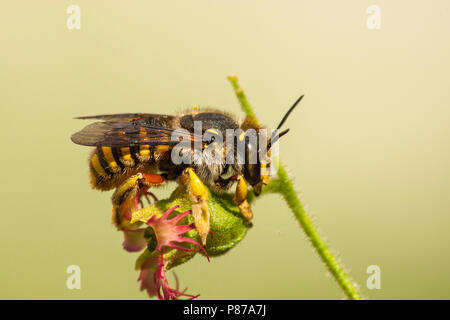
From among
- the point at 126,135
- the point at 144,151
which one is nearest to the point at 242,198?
the point at 144,151

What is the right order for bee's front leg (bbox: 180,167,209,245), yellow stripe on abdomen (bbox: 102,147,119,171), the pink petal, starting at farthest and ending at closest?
the pink petal, yellow stripe on abdomen (bbox: 102,147,119,171), bee's front leg (bbox: 180,167,209,245)

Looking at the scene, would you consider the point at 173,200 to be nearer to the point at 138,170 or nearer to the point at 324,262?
the point at 138,170

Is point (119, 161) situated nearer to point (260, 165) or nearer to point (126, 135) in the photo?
point (126, 135)

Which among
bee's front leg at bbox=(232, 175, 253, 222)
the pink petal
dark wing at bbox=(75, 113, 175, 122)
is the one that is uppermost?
dark wing at bbox=(75, 113, 175, 122)

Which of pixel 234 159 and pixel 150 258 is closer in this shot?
pixel 234 159

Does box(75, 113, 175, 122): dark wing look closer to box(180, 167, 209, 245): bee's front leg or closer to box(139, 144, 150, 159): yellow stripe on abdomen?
box(139, 144, 150, 159): yellow stripe on abdomen

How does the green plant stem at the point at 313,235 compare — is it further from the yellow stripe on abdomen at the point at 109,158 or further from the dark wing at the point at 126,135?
the yellow stripe on abdomen at the point at 109,158

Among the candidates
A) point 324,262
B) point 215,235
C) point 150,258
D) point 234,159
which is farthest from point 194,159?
point 324,262

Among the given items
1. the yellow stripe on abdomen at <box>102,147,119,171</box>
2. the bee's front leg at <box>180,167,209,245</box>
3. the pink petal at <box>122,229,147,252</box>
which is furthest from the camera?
the pink petal at <box>122,229,147,252</box>

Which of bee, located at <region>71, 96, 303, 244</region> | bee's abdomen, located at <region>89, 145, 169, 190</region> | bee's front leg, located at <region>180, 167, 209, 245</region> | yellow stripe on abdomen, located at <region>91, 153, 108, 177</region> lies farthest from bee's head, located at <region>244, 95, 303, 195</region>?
yellow stripe on abdomen, located at <region>91, 153, 108, 177</region>
